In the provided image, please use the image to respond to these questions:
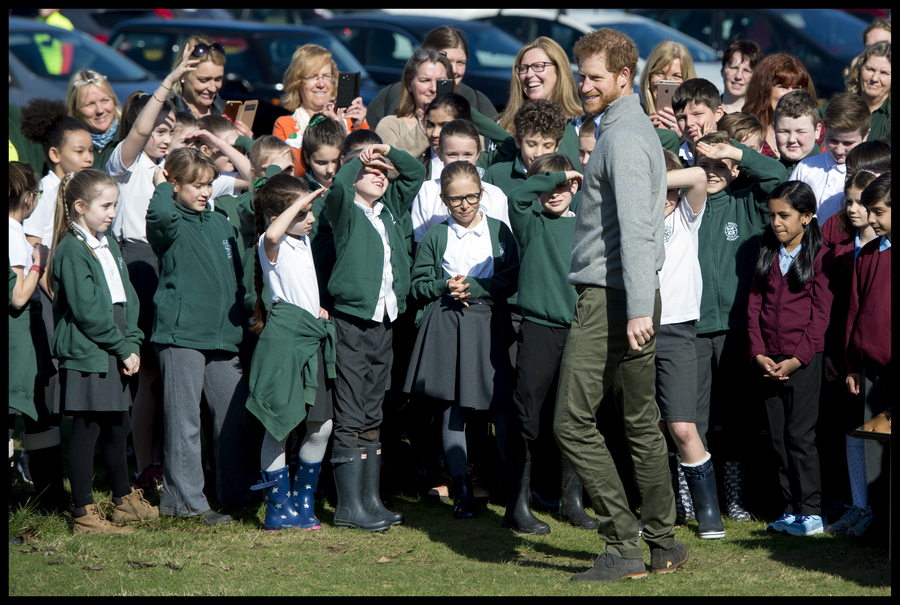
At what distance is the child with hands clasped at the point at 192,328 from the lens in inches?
216

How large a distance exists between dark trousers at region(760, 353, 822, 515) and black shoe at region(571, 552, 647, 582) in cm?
140

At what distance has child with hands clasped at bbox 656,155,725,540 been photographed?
208 inches

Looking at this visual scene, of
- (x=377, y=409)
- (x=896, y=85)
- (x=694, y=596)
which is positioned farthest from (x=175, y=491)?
(x=896, y=85)

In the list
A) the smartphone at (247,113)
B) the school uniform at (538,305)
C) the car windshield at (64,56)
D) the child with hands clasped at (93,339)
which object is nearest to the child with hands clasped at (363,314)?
the school uniform at (538,305)


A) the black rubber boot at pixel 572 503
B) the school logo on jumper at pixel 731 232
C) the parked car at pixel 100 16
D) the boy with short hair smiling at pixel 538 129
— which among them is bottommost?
the black rubber boot at pixel 572 503

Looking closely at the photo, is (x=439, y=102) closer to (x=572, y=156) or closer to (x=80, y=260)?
(x=572, y=156)

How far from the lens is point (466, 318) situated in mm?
5621

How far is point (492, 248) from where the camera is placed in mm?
5750

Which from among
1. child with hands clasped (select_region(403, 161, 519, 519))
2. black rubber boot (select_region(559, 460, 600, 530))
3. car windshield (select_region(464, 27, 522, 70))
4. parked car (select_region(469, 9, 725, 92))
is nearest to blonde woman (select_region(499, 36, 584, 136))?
child with hands clasped (select_region(403, 161, 519, 519))

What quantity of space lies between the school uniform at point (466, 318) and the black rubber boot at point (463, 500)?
0.50 m

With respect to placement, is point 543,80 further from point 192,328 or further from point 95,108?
point 95,108

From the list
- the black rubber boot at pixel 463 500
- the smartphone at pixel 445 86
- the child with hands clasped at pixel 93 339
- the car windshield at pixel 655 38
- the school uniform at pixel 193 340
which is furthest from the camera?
the car windshield at pixel 655 38

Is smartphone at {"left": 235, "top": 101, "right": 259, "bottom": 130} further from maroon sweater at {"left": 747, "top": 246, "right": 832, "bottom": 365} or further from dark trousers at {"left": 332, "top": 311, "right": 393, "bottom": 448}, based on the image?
maroon sweater at {"left": 747, "top": 246, "right": 832, "bottom": 365}

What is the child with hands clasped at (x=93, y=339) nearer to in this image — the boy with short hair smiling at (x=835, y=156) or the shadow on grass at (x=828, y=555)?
the shadow on grass at (x=828, y=555)
